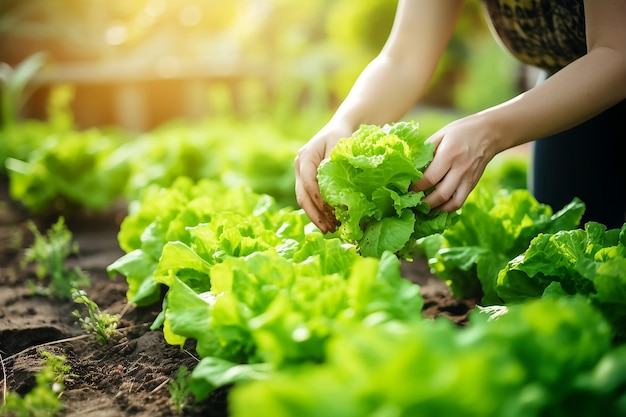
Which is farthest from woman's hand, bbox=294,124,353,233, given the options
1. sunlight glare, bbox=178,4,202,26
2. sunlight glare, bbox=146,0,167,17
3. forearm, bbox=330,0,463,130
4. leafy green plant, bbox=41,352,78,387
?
sunlight glare, bbox=178,4,202,26

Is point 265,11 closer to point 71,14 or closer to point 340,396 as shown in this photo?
point 71,14

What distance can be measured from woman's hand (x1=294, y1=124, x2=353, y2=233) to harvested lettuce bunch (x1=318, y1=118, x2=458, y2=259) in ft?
0.22

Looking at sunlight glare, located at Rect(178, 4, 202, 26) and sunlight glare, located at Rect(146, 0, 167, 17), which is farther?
sunlight glare, located at Rect(178, 4, 202, 26)

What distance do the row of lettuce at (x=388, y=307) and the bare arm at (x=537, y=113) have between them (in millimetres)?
94

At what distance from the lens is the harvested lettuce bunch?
1.99m

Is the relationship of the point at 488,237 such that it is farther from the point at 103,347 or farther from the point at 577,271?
the point at 103,347

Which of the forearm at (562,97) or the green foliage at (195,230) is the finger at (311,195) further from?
the forearm at (562,97)

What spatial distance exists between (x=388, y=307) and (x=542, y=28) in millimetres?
1660

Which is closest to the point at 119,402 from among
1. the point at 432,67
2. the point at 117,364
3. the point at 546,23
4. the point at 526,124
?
the point at 117,364

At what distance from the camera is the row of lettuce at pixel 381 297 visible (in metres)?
1.15

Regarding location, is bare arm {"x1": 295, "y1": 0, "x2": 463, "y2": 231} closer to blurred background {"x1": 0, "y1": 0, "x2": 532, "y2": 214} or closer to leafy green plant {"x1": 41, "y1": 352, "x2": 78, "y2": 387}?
leafy green plant {"x1": 41, "y1": 352, "x2": 78, "y2": 387}

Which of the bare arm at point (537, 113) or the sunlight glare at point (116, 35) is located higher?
the bare arm at point (537, 113)

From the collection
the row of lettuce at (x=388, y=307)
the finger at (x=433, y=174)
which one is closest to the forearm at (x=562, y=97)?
the finger at (x=433, y=174)

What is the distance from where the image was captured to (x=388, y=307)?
1.56 meters
